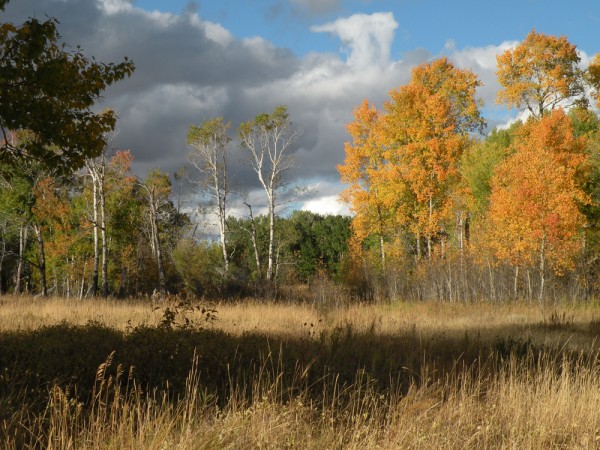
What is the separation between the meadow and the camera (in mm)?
3906

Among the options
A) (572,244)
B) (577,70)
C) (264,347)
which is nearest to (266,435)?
(264,347)

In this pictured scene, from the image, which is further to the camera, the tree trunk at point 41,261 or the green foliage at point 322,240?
the green foliage at point 322,240

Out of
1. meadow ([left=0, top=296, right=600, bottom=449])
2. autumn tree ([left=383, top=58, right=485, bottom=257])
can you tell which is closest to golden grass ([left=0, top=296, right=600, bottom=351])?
meadow ([left=0, top=296, right=600, bottom=449])

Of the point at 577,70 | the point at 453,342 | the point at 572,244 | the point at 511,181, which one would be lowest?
the point at 453,342

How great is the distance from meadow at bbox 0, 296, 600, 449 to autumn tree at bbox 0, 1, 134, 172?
3177 mm

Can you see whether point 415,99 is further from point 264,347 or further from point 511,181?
point 264,347

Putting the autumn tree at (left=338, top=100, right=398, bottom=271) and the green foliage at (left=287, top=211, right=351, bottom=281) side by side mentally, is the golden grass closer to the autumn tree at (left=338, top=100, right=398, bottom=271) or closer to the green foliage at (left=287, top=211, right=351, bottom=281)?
the autumn tree at (left=338, top=100, right=398, bottom=271)

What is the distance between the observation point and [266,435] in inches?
146

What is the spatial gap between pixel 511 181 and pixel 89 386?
1917 cm

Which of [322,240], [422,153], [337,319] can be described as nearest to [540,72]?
[422,153]

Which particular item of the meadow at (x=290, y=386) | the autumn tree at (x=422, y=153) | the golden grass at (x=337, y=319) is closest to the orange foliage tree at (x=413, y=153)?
the autumn tree at (x=422, y=153)

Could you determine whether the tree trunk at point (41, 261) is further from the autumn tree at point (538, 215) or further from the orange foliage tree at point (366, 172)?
the autumn tree at point (538, 215)

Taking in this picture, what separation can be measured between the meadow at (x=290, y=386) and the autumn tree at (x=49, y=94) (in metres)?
3.18

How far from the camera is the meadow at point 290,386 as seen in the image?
154 inches
